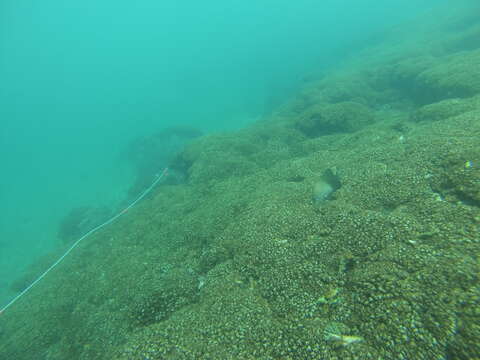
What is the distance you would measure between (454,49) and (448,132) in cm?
3467

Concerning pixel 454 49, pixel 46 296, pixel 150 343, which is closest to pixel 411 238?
pixel 150 343

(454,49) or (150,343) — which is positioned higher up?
(150,343)

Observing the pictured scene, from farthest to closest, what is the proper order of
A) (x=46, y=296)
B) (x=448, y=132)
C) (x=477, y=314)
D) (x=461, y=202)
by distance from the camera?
1. (x=46, y=296)
2. (x=448, y=132)
3. (x=461, y=202)
4. (x=477, y=314)

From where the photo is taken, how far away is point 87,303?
1328 centimetres

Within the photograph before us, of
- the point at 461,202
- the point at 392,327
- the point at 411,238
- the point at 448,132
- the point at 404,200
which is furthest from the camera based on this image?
the point at 448,132

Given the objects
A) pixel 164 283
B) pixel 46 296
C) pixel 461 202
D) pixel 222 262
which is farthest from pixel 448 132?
pixel 46 296

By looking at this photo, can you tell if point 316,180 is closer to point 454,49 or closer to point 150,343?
point 150,343

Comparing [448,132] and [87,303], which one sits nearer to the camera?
[448,132]

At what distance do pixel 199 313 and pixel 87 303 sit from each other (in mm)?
9342

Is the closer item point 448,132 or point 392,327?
point 392,327

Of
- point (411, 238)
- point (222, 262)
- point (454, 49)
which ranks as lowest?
point (454, 49)

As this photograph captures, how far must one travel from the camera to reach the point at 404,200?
31.8ft

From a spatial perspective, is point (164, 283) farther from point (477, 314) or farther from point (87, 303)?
point (477, 314)

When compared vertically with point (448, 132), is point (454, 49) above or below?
below
